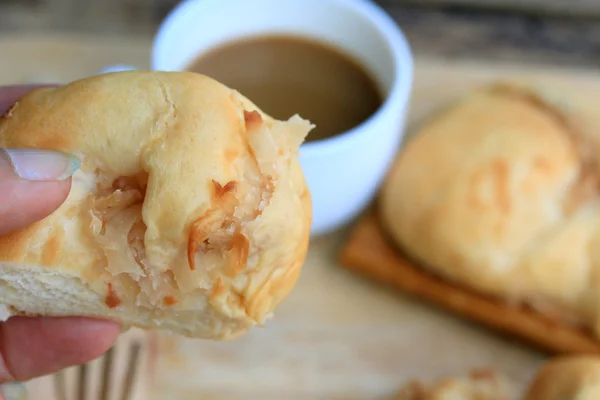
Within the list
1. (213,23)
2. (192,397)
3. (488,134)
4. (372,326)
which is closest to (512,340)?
(372,326)

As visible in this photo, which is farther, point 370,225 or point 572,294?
point 370,225

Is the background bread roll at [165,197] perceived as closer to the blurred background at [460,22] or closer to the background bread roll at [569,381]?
the background bread roll at [569,381]

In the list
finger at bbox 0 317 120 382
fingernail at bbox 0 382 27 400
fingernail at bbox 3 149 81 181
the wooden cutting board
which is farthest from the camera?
the wooden cutting board

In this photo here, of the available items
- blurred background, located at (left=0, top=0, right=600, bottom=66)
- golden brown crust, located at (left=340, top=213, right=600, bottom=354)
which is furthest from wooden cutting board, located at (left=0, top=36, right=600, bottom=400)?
blurred background, located at (left=0, top=0, right=600, bottom=66)

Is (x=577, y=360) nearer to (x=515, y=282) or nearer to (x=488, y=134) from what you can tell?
(x=515, y=282)

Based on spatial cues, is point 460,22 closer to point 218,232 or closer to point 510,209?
point 510,209

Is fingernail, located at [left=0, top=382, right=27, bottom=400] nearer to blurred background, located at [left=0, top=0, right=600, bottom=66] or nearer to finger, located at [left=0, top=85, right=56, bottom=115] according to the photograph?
finger, located at [left=0, top=85, right=56, bottom=115]

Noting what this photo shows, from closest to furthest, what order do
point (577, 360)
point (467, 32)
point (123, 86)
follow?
1. point (123, 86)
2. point (577, 360)
3. point (467, 32)
